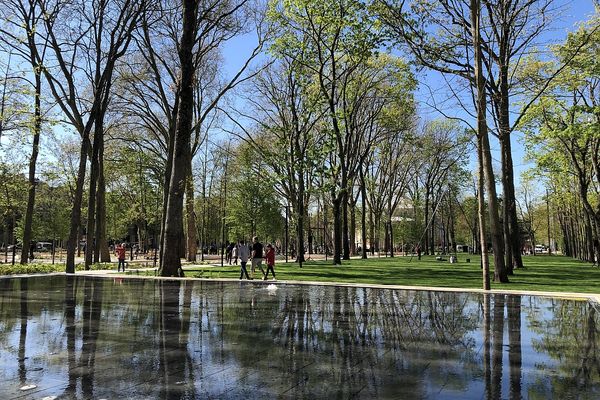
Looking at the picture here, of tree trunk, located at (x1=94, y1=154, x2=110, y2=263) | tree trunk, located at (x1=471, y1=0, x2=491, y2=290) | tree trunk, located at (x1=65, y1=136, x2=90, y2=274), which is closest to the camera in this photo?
tree trunk, located at (x1=471, y1=0, x2=491, y2=290)

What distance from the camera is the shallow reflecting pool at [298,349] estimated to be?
523 centimetres

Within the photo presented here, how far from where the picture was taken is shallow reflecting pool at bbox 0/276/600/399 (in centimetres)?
523

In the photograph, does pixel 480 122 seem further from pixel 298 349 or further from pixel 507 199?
pixel 298 349

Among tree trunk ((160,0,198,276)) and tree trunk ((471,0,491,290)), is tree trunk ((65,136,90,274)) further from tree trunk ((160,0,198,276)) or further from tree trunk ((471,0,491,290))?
tree trunk ((471,0,491,290))

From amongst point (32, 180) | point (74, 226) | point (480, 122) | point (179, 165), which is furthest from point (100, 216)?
point (480, 122)

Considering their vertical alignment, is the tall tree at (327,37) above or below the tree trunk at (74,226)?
above

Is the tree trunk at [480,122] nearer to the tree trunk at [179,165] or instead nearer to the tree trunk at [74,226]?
the tree trunk at [179,165]

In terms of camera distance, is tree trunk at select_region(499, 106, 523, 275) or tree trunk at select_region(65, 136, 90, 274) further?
tree trunk at select_region(65, 136, 90, 274)

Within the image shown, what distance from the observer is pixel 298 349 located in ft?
23.4

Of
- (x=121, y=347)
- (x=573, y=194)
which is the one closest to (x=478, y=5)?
(x=121, y=347)

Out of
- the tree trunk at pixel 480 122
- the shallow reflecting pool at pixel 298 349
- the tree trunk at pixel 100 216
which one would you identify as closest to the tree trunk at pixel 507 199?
the tree trunk at pixel 480 122

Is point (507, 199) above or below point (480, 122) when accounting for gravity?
below

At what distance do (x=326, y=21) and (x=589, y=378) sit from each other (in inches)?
994

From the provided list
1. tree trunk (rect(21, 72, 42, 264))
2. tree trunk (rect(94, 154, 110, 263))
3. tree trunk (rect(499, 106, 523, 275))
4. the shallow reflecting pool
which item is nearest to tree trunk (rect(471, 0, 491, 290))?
the shallow reflecting pool
